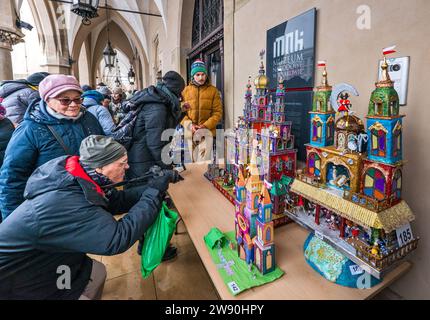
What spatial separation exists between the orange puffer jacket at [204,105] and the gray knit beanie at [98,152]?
187 cm

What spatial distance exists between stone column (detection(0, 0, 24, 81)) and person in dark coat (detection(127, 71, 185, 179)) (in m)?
3.74

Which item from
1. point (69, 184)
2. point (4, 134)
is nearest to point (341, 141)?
point (69, 184)

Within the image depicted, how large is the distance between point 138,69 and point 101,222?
1478cm

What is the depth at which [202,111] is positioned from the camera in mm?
2959

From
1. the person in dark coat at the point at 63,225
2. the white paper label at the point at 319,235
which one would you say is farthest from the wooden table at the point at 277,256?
the person in dark coat at the point at 63,225

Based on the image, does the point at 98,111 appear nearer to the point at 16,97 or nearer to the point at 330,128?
the point at 16,97

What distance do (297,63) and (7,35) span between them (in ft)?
16.0

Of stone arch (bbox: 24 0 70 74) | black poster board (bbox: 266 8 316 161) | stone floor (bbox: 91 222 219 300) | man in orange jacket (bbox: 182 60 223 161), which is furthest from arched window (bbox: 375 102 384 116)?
stone arch (bbox: 24 0 70 74)

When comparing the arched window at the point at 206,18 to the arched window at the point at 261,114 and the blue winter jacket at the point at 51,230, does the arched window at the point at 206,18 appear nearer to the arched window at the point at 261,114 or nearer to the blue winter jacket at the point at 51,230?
the arched window at the point at 261,114

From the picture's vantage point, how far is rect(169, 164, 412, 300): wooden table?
0.96 m

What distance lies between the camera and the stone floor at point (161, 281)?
184 cm

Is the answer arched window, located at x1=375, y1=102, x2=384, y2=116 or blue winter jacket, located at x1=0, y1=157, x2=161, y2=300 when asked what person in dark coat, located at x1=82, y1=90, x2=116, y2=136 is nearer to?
blue winter jacket, located at x1=0, y1=157, x2=161, y2=300
